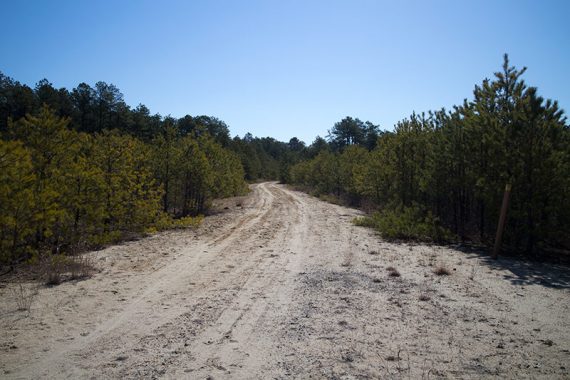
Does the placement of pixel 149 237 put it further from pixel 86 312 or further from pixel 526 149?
pixel 526 149

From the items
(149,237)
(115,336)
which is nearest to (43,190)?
(115,336)

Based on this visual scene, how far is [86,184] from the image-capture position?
10398 mm

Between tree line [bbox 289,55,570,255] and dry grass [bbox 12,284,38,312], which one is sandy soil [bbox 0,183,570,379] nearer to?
dry grass [bbox 12,284,38,312]

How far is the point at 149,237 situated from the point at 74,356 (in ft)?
29.8

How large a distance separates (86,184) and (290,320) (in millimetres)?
7818

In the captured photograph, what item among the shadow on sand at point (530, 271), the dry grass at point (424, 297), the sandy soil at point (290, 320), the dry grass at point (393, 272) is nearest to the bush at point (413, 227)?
the shadow on sand at point (530, 271)

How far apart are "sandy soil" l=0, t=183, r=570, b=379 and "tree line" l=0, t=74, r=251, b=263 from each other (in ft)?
3.75

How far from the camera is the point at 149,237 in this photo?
518 inches

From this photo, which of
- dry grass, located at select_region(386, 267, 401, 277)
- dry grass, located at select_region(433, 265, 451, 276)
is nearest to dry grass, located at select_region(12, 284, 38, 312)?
dry grass, located at select_region(386, 267, 401, 277)

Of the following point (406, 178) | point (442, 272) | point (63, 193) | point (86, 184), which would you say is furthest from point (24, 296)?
point (406, 178)

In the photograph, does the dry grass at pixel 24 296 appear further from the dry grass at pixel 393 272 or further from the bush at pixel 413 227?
the bush at pixel 413 227

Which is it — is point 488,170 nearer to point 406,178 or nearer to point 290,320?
point 406,178

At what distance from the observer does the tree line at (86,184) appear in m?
7.49

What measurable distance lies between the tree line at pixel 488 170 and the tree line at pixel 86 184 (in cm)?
989
